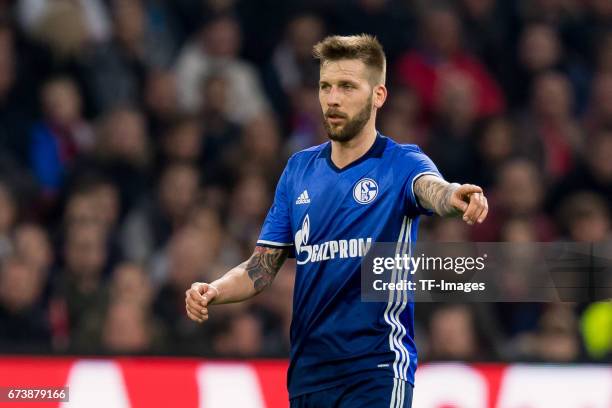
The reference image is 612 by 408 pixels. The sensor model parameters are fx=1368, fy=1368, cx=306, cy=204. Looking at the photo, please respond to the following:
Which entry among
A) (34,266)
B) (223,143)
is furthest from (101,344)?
(223,143)

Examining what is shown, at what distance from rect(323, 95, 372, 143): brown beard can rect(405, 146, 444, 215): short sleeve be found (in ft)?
0.71

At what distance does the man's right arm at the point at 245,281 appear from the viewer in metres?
5.00

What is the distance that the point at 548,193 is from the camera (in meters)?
9.59

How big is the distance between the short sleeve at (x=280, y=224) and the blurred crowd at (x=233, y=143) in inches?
71.2

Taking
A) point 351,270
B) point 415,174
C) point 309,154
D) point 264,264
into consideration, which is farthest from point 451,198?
point 264,264

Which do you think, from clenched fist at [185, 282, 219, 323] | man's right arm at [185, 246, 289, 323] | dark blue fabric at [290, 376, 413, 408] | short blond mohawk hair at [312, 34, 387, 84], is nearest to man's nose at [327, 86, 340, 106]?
short blond mohawk hair at [312, 34, 387, 84]

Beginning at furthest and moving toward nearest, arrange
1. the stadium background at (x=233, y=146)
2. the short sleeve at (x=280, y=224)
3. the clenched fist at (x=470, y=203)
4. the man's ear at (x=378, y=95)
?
the stadium background at (x=233, y=146), the short sleeve at (x=280, y=224), the man's ear at (x=378, y=95), the clenched fist at (x=470, y=203)

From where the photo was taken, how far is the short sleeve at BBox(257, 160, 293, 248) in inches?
208

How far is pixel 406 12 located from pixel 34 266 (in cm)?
422

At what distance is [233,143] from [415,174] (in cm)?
490

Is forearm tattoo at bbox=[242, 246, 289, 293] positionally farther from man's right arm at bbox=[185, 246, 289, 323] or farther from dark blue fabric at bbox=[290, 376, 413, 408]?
dark blue fabric at bbox=[290, 376, 413, 408]

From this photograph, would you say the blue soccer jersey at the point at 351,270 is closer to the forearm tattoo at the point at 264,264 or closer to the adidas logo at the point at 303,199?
the adidas logo at the point at 303,199

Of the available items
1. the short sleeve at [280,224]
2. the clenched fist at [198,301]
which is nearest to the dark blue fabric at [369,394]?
the clenched fist at [198,301]

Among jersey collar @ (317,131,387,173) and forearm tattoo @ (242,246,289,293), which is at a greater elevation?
jersey collar @ (317,131,387,173)
